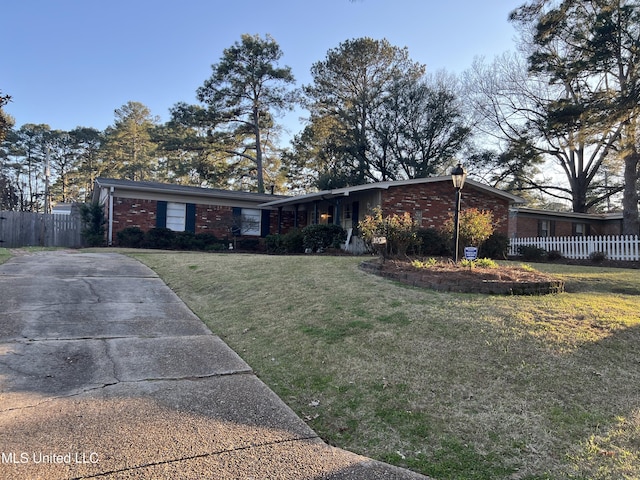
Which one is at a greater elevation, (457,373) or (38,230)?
(38,230)

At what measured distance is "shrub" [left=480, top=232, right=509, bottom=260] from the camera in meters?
12.8

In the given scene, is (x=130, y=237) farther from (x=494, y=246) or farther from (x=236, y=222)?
(x=494, y=246)

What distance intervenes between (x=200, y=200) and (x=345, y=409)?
1713cm

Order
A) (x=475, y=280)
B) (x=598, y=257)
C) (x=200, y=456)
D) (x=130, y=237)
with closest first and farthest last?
1. (x=200, y=456)
2. (x=475, y=280)
3. (x=598, y=257)
4. (x=130, y=237)

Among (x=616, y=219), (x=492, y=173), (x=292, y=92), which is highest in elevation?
(x=292, y=92)

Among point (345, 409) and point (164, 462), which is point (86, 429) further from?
point (345, 409)

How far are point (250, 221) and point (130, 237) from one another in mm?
5500

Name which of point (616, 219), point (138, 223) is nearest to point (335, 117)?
point (138, 223)

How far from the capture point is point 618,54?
46.1ft

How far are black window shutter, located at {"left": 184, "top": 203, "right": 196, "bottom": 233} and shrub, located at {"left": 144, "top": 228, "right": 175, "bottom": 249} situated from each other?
0.99m

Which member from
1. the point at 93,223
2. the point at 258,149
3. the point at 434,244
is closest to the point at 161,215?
the point at 93,223

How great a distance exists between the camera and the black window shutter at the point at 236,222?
19481mm

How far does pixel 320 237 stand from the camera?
14789 millimetres

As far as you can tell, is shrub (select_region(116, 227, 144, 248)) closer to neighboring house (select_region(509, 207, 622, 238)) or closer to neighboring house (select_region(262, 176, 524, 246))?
neighboring house (select_region(262, 176, 524, 246))
